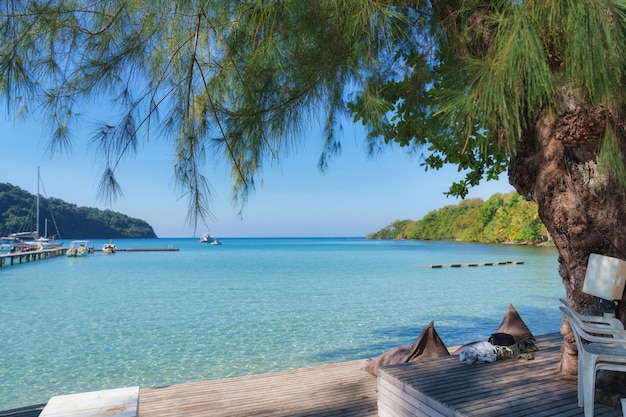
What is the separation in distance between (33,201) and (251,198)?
56.5 metres

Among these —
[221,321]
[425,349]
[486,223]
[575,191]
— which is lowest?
[221,321]

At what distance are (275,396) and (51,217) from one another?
62.6m

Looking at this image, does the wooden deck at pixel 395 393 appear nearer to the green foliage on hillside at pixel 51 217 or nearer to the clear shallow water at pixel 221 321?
the clear shallow water at pixel 221 321

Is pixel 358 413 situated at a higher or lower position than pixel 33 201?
lower

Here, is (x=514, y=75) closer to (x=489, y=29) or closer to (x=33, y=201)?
(x=489, y=29)

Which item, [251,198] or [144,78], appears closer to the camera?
[144,78]

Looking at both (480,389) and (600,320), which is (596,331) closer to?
(600,320)

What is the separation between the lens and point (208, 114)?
9.05ft

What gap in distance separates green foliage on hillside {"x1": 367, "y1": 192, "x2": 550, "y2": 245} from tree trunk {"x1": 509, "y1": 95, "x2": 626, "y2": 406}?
34899 millimetres

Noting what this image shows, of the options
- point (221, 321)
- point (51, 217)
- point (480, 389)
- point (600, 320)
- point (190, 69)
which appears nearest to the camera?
point (190, 69)

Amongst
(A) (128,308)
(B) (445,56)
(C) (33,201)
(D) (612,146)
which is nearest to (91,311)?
(A) (128,308)

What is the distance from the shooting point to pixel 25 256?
108 feet

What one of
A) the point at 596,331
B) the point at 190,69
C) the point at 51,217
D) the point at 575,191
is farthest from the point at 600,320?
the point at 51,217

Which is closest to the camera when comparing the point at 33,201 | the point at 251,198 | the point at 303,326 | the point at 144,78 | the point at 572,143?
the point at 572,143
